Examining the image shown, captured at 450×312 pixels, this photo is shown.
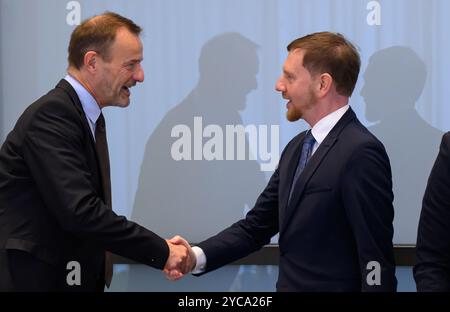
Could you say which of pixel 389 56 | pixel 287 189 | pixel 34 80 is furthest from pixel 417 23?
pixel 34 80

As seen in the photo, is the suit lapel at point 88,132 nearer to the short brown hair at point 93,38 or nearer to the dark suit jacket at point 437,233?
the short brown hair at point 93,38

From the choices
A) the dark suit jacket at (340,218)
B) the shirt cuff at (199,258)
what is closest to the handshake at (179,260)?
the shirt cuff at (199,258)

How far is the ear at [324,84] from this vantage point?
2395 millimetres

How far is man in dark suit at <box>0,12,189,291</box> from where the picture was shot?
2.15 m

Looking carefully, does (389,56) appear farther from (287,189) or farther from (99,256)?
(99,256)

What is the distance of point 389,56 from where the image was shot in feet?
10.7

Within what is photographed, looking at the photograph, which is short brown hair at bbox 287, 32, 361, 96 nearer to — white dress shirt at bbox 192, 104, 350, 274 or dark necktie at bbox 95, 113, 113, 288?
white dress shirt at bbox 192, 104, 350, 274

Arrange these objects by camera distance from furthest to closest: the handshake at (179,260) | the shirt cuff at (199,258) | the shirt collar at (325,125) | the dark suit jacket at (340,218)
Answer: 1. the shirt cuff at (199,258)
2. the handshake at (179,260)
3. the shirt collar at (325,125)
4. the dark suit jacket at (340,218)

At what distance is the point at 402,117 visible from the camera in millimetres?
3275

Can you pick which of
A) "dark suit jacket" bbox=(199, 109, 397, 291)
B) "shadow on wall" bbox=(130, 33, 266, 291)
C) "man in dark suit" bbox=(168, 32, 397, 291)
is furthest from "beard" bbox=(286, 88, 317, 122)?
"shadow on wall" bbox=(130, 33, 266, 291)

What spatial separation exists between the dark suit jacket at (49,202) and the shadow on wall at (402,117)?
4.96ft

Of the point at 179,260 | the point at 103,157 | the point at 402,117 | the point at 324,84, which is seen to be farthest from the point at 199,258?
the point at 402,117
